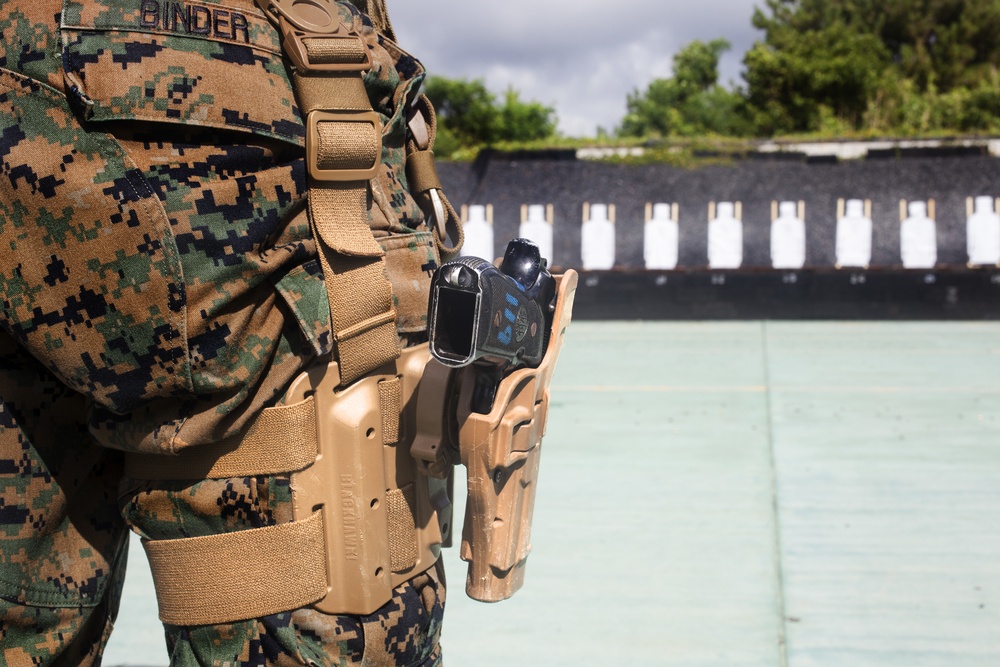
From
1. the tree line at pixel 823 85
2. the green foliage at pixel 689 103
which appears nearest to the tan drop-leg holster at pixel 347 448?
the tree line at pixel 823 85

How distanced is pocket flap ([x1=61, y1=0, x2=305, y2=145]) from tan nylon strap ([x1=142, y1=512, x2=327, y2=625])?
445 mm

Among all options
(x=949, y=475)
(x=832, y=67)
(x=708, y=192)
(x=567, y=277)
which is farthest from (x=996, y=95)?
(x=567, y=277)

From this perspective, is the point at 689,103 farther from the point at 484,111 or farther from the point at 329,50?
the point at 329,50

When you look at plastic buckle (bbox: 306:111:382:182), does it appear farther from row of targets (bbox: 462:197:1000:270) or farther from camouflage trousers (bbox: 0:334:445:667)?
row of targets (bbox: 462:197:1000:270)

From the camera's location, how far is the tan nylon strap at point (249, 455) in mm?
1143

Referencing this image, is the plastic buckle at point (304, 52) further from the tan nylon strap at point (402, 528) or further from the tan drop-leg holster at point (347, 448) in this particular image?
the tan nylon strap at point (402, 528)

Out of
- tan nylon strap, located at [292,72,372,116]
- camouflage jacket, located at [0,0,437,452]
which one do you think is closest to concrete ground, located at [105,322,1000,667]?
camouflage jacket, located at [0,0,437,452]

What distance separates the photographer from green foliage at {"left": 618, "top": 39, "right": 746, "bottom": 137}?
2786 cm

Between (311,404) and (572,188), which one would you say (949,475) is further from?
(572,188)

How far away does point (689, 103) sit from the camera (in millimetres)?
32594

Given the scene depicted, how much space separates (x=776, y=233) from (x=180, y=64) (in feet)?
25.4

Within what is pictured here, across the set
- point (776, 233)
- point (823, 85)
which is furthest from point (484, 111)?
point (776, 233)

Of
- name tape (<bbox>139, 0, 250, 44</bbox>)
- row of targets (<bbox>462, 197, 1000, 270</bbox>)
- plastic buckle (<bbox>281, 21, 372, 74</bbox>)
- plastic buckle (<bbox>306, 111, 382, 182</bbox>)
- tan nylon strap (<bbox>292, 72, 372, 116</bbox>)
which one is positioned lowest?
row of targets (<bbox>462, 197, 1000, 270</bbox>)

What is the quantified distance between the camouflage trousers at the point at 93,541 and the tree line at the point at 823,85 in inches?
337
